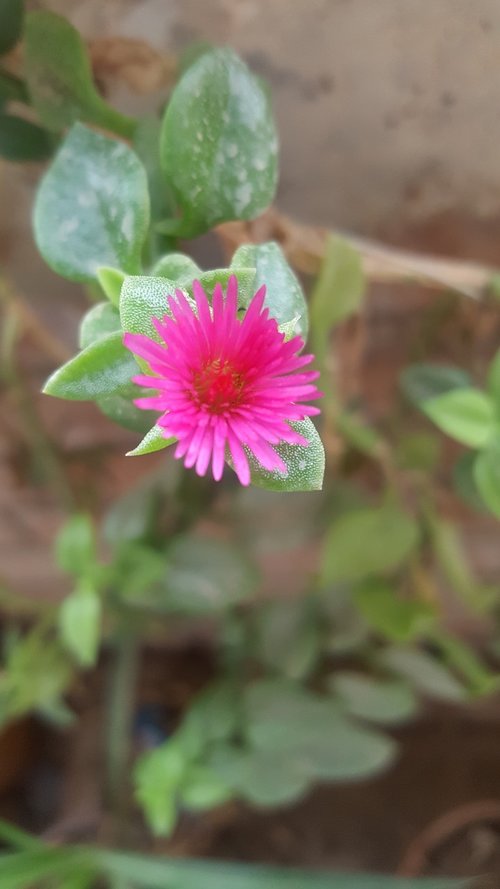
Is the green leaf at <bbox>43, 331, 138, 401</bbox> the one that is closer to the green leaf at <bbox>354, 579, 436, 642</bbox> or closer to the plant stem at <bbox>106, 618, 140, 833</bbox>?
the green leaf at <bbox>354, 579, 436, 642</bbox>

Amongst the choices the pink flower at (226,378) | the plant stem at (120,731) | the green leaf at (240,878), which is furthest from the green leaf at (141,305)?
the plant stem at (120,731)

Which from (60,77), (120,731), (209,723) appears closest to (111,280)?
(60,77)

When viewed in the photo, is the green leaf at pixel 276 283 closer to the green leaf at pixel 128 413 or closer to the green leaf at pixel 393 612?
the green leaf at pixel 128 413

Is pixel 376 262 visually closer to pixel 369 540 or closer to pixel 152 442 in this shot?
pixel 369 540

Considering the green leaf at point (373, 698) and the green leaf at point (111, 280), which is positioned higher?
the green leaf at point (111, 280)

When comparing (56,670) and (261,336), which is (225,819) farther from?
(261,336)

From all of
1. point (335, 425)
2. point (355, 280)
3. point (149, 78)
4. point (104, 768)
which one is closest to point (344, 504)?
point (335, 425)
